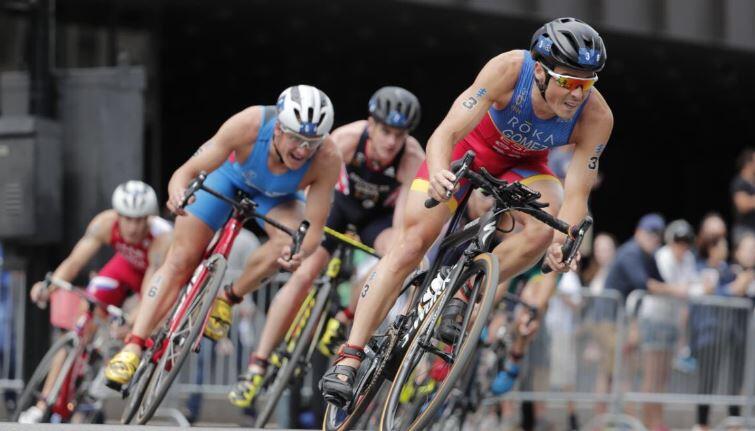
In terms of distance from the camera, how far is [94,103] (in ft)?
40.1

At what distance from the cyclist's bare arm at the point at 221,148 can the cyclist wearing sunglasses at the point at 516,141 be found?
172 cm

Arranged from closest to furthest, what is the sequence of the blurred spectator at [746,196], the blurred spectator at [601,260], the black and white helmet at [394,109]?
the black and white helmet at [394,109] < the blurred spectator at [746,196] < the blurred spectator at [601,260]

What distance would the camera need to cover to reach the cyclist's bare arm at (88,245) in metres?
11.7

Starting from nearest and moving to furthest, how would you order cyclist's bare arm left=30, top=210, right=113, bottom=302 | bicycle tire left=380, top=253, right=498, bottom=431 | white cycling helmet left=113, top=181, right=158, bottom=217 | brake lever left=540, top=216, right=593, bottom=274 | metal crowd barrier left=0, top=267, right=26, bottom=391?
1. bicycle tire left=380, top=253, right=498, bottom=431
2. brake lever left=540, top=216, right=593, bottom=274
3. white cycling helmet left=113, top=181, right=158, bottom=217
4. cyclist's bare arm left=30, top=210, right=113, bottom=302
5. metal crowd barrier left=0, top=267, right=26, bottom=391

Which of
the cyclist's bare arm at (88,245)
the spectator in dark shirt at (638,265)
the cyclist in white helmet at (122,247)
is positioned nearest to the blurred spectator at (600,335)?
the spectator in dark shirt at (638,265)

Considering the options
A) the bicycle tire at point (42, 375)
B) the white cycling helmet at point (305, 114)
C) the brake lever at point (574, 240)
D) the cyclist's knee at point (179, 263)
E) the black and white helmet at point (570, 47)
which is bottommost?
the bicycle tire at point (42, 375)

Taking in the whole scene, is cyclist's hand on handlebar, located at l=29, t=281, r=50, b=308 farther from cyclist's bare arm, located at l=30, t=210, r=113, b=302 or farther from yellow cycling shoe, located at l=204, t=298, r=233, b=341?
yellow cycling shoe, located at l=204, t=298, r=233, b=341

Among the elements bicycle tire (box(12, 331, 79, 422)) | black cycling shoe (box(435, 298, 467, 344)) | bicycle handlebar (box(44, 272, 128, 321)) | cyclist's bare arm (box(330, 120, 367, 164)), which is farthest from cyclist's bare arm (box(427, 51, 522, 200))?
bicycle tire (box(12, 331, 79, 422))

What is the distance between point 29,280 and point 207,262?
3742mm

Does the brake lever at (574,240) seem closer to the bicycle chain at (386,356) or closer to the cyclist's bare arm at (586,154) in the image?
the cyclist's bare arm at (586,154)

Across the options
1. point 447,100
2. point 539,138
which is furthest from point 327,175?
point 447,100

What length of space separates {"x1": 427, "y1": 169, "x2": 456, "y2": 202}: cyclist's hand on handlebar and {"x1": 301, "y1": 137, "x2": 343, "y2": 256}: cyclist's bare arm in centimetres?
242

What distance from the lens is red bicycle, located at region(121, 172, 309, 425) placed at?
865cm

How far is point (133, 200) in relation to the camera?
A: 1162 cm
